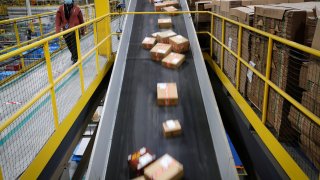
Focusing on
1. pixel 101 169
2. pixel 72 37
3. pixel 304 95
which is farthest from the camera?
pixel 72 37

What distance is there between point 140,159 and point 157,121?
0.94 metres

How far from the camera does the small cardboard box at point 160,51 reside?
5.61m

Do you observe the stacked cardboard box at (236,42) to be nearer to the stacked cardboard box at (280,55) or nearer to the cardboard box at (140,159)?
the stacked cardboard box at (280,55)

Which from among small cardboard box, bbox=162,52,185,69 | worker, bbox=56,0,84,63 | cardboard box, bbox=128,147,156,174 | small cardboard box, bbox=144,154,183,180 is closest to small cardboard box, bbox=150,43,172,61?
small cardboard box, bbox=162,52,185,69

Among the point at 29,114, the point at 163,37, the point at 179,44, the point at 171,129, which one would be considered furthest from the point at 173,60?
the point at 29,114

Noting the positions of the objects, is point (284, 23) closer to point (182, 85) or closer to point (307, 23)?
point (307, 23)

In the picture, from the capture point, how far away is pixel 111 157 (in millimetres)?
3355

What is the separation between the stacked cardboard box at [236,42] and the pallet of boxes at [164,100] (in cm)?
98

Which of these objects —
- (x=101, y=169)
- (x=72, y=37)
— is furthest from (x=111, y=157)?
(x=72, y=37)

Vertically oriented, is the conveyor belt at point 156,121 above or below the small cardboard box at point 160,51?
below

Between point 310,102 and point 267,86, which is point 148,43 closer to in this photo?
point 267,86

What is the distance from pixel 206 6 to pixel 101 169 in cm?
558

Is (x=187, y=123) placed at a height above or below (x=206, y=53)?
below

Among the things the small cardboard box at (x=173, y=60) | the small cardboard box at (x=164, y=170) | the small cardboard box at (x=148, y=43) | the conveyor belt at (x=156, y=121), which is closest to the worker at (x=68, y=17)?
the conveyor belt at (x=156, y=121)
